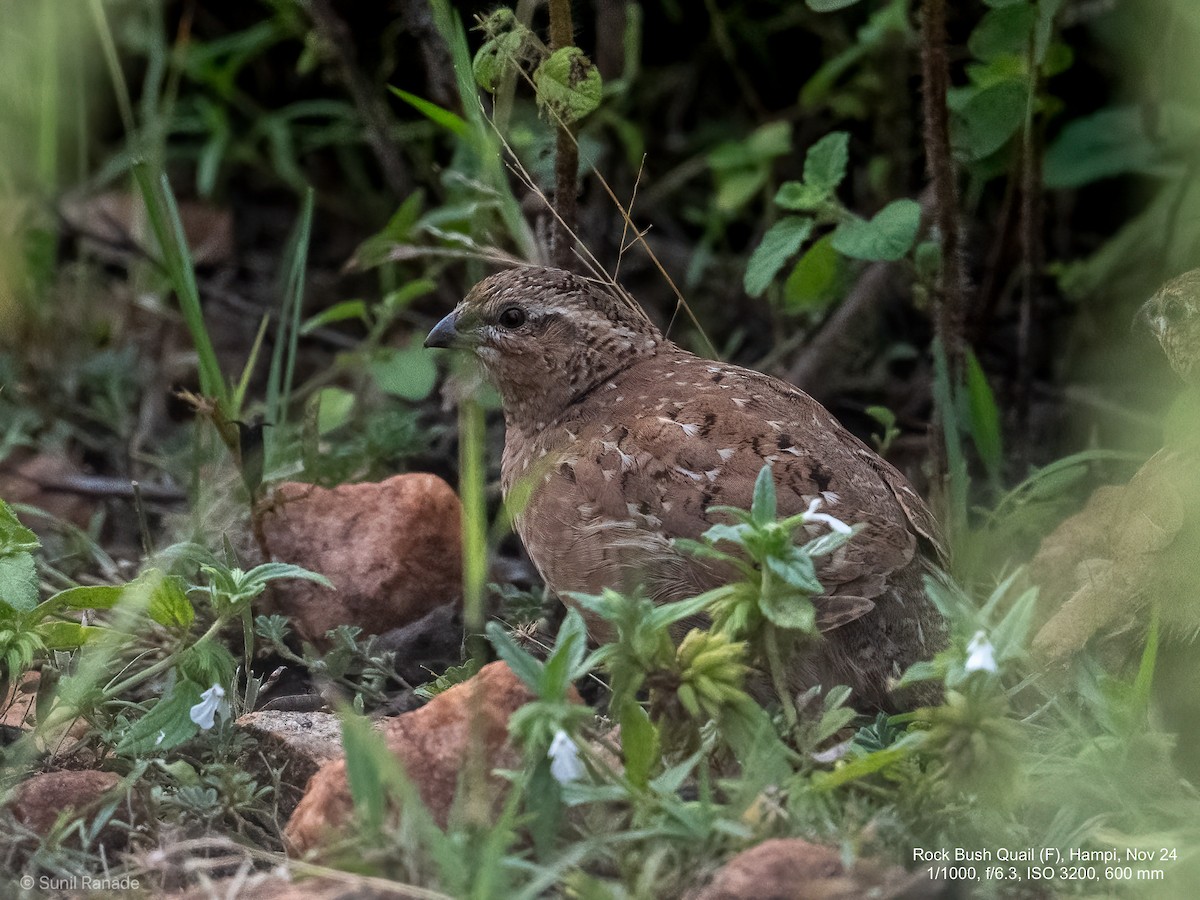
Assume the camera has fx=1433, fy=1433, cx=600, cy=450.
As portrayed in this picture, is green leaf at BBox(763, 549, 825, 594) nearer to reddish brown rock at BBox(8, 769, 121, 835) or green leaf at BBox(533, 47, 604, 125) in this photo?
reddish brown rock at BBox(8, 769, 121, 835)

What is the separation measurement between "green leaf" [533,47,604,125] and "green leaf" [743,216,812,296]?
67 cm

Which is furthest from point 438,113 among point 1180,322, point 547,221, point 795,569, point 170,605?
point 1180,322

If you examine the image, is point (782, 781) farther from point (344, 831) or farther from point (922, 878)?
point (344, 831)

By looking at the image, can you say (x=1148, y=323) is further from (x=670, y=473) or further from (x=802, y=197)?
(x=670, y=473)

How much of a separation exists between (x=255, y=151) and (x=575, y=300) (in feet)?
7.85

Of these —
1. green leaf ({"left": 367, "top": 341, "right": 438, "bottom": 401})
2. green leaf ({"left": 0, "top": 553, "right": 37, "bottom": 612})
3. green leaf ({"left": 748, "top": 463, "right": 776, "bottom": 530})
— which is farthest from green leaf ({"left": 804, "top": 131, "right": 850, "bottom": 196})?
green leaf ({"left": 0, "top": 553, "right": 37, "bottom": 612})

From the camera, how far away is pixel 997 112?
4.21 meters

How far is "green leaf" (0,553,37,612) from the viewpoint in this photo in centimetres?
312

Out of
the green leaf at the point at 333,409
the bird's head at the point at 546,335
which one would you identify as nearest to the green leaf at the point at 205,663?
the bird's head at the point at 546,335

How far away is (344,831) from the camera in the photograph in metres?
2.68

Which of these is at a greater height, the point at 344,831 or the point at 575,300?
the point at 575,300

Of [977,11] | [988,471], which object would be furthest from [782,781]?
[977,11]

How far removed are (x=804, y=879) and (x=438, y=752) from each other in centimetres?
80

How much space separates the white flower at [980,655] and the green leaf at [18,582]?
198 centimetres
